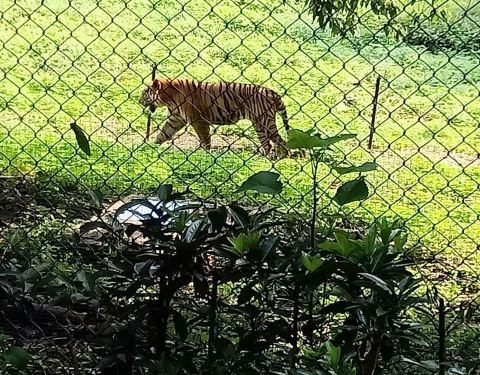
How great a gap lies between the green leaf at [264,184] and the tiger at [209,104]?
133 inches

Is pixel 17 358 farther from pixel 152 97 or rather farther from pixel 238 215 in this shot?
pixel 152 97

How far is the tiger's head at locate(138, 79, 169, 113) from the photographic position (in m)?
5.61

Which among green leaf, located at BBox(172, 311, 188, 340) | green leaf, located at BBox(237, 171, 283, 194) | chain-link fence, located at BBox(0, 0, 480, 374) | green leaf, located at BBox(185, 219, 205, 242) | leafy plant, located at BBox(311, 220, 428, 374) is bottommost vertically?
green leaf, located at BBox(172, 311, 188, 340)

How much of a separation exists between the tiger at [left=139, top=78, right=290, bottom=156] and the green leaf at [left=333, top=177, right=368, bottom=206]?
3436mm

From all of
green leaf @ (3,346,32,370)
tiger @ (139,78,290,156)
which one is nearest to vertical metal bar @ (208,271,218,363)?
green leaf @ (3,346,32,370)

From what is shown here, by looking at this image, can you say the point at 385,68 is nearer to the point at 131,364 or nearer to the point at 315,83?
the point at 315,83

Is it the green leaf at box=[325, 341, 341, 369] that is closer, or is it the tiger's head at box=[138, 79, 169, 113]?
the green leaf at box=[325, 341, 341, 369]

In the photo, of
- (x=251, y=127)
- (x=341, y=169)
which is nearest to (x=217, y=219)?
(x=341, y=169)

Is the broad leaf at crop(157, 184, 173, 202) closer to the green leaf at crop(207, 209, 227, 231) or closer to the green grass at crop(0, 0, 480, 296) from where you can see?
the green leaf at crop(207, 209, 227, 231)

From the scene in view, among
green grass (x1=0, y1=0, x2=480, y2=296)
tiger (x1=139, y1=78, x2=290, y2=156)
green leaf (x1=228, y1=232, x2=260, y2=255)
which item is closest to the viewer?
green leaf (x1=228, y1=232, x2=260, y2=255)

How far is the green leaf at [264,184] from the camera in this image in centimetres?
167

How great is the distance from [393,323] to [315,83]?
5.24 m

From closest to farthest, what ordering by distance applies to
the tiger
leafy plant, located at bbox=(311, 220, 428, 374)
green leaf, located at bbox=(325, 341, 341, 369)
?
1. green leaf, located at bbox=(325, 341, 341, 369)
2. leafy plant, located at bbox=(311, 220, 428, 374)
3. the tiger

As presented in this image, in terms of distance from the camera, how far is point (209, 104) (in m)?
5.60
